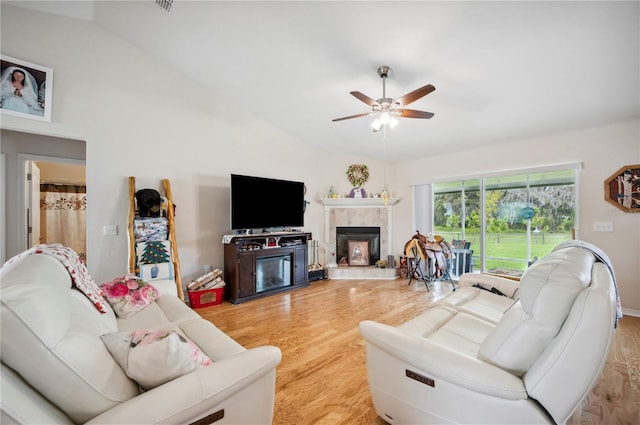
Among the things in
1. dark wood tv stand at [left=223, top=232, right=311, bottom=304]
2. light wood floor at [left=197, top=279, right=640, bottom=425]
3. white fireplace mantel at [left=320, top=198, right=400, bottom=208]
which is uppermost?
white fireplace mantel at [left=320, top=198, right=400, bottom=208]

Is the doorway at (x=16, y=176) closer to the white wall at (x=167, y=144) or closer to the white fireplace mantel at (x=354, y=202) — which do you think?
the white wall at (x=167, y=144)

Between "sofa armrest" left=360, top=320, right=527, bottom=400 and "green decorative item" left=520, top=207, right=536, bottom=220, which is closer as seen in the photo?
"sofa armrest" left=360, top=320, right=527, bottom=400

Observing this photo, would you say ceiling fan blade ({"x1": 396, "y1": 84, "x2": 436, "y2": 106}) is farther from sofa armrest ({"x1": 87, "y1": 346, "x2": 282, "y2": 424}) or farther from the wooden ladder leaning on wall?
the wooden ladder leaning on wall

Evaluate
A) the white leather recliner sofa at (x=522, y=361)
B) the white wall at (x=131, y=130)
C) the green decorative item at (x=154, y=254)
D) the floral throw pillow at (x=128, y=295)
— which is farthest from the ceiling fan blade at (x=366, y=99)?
the green decorative item at (x=154, y=254)

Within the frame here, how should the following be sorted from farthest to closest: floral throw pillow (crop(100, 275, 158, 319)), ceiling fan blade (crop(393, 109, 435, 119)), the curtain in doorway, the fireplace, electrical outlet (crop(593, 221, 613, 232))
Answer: the fireplace < the curtain in doorway < electrical outlet (crop(593, 221, 613, 232)) < ceiling fan blade (crop(393, 109, 435, 119)) < floral throw pillow (crop(100, 275, 158, 319))

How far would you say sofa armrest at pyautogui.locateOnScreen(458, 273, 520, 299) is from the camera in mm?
2348

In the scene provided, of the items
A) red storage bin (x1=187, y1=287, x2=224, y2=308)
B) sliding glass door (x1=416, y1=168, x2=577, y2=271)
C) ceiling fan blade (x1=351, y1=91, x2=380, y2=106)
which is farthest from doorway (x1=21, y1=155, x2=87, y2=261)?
sliding glass door (x1=416, y1=168, x2=577, y2=271)

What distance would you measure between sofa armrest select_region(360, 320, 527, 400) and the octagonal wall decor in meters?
3.76

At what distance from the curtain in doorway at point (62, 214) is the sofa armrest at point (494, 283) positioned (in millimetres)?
5875

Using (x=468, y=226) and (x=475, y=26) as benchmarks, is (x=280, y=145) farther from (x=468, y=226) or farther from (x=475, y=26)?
(x=468, y=226)

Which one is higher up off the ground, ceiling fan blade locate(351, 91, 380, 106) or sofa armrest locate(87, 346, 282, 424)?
ceiling fan blade locate(351, 91, 380, 106)

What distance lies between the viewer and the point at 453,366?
108cm

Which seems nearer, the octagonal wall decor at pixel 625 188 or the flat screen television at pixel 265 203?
the octagonal wall decor at pixel 625 188

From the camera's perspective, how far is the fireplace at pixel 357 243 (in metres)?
5.32
